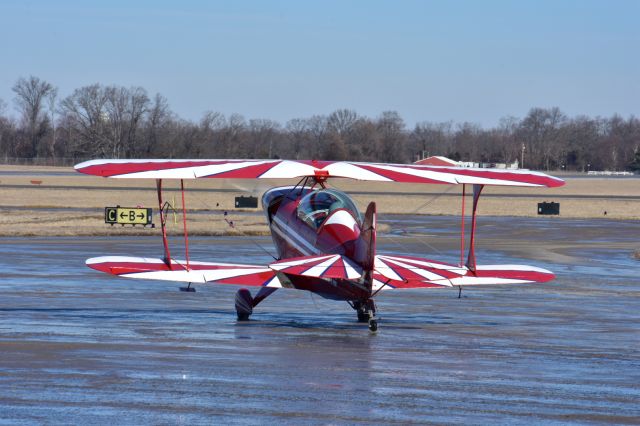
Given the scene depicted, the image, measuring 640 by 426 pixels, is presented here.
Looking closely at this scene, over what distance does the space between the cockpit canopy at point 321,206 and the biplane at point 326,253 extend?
0.04 feet

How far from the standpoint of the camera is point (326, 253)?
1234cm

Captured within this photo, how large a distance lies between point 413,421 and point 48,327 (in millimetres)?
6320

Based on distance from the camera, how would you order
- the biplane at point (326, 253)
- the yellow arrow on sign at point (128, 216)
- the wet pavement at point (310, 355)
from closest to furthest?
the wet pavement at point (310, 355) < the biplane at point (326, 253) < the yellow arrow on sign at point (128, 216)

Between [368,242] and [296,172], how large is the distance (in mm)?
1484

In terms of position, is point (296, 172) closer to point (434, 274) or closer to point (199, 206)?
point (434, 274)

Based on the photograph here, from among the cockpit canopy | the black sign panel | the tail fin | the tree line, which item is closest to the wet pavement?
the tail fin

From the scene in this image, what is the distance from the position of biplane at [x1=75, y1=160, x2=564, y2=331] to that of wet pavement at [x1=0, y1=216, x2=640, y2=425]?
2.20 feet

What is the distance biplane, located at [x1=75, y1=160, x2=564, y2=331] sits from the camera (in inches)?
465

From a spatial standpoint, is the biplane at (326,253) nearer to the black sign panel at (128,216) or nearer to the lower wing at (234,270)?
the lower wing at (234,270)

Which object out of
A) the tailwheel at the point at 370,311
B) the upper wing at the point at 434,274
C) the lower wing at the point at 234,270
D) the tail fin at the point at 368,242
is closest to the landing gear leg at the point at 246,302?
the lower wing at the point at 234,270

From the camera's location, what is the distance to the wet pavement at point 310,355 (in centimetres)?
836

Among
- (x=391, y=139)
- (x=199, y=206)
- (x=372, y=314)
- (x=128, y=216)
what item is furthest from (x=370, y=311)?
(x=391, y=139)

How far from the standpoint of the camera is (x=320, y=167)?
1277 cm

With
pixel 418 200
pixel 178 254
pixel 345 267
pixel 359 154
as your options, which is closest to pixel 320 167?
pixel 345 267
